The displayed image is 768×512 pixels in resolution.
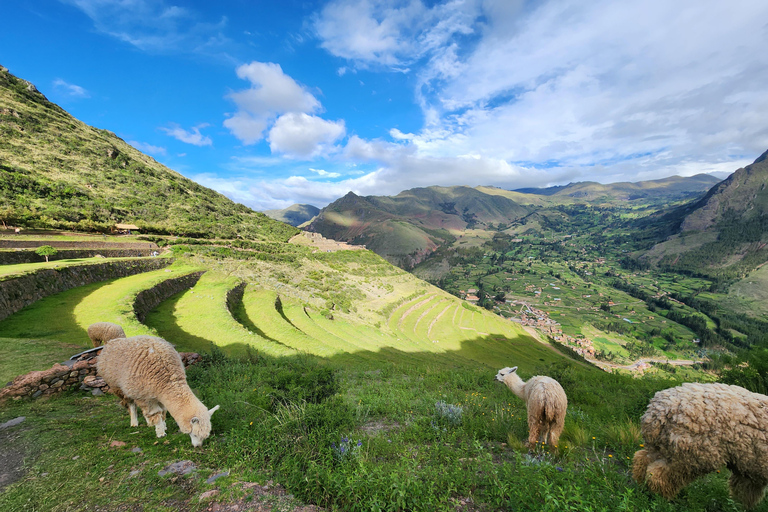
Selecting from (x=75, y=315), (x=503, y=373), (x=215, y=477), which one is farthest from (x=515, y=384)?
(x=75, y=315)

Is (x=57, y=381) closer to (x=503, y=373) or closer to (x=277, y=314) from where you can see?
(x=503, y=373)

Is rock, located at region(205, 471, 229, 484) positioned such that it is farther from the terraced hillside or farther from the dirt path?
the terraced hillside

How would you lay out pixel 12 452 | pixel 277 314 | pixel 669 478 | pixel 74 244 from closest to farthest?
1. pixel 669 478
2. pixel 12 452
3. pixel 277 314
4. pixel 74 244

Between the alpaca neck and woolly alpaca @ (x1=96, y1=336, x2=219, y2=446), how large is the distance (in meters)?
7.36

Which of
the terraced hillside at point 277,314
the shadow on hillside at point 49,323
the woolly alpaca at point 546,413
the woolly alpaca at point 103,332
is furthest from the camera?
the terraced hillside at point 277,314

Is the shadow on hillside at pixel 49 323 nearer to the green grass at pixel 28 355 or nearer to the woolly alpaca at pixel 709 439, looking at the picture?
the green grass at pixel 28 355

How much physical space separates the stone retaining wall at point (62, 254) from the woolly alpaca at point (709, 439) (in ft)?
109

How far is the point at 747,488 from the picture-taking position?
3.79 m

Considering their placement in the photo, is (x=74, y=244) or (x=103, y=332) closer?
(x=103, y=332)

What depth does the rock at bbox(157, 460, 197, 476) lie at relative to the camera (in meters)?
4.16

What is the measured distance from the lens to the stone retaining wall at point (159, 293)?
51.3ft

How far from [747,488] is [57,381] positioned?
1406cm

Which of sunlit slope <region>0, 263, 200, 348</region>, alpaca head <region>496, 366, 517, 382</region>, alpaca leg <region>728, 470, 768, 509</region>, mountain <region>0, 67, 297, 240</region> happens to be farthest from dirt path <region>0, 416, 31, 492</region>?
mountain <region>0, 67, 297, 240</region>

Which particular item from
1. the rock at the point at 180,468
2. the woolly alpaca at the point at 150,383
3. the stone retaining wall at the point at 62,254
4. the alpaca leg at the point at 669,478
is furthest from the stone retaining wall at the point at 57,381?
the stone retaining wall at the point at 62,254
